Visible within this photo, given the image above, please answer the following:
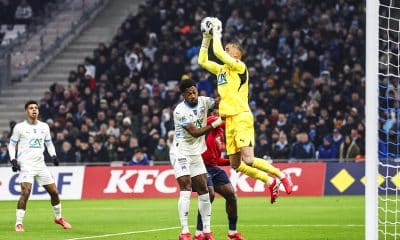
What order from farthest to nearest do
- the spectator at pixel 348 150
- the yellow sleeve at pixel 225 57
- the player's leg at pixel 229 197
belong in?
the spectator at pixel 348 150 < the player's leg at pixel 229 197 < the yellow sleeve at pixel 225 57

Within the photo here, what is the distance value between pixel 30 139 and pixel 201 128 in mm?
5004

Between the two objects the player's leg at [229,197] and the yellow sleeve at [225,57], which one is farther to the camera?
the player's leg at [229,197]

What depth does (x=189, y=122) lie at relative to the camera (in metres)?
14.0

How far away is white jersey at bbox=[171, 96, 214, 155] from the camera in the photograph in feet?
46.2

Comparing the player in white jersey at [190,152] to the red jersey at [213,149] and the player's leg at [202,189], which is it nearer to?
the player's leg at [202,189]

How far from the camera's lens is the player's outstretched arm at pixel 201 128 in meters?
13.8

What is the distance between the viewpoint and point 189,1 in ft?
113

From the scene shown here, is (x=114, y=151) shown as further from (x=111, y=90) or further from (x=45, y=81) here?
(x=45, y=81)

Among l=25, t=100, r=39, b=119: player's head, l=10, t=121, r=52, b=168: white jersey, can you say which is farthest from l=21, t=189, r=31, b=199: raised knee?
l=25, t=100, r=39, b=119: player's head

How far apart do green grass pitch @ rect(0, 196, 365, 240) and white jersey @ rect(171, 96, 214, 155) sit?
164 centimetres

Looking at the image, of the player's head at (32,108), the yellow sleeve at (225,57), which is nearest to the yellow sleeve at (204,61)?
the yellow sleeve at (225,57)

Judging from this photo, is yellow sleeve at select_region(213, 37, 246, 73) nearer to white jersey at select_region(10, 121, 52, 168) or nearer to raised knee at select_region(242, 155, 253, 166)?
raised knee at select_region(242, 155, 253, 166)

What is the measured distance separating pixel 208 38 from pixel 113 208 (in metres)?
10.0

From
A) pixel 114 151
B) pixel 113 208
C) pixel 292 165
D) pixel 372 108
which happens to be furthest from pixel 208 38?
pixel 114 151
